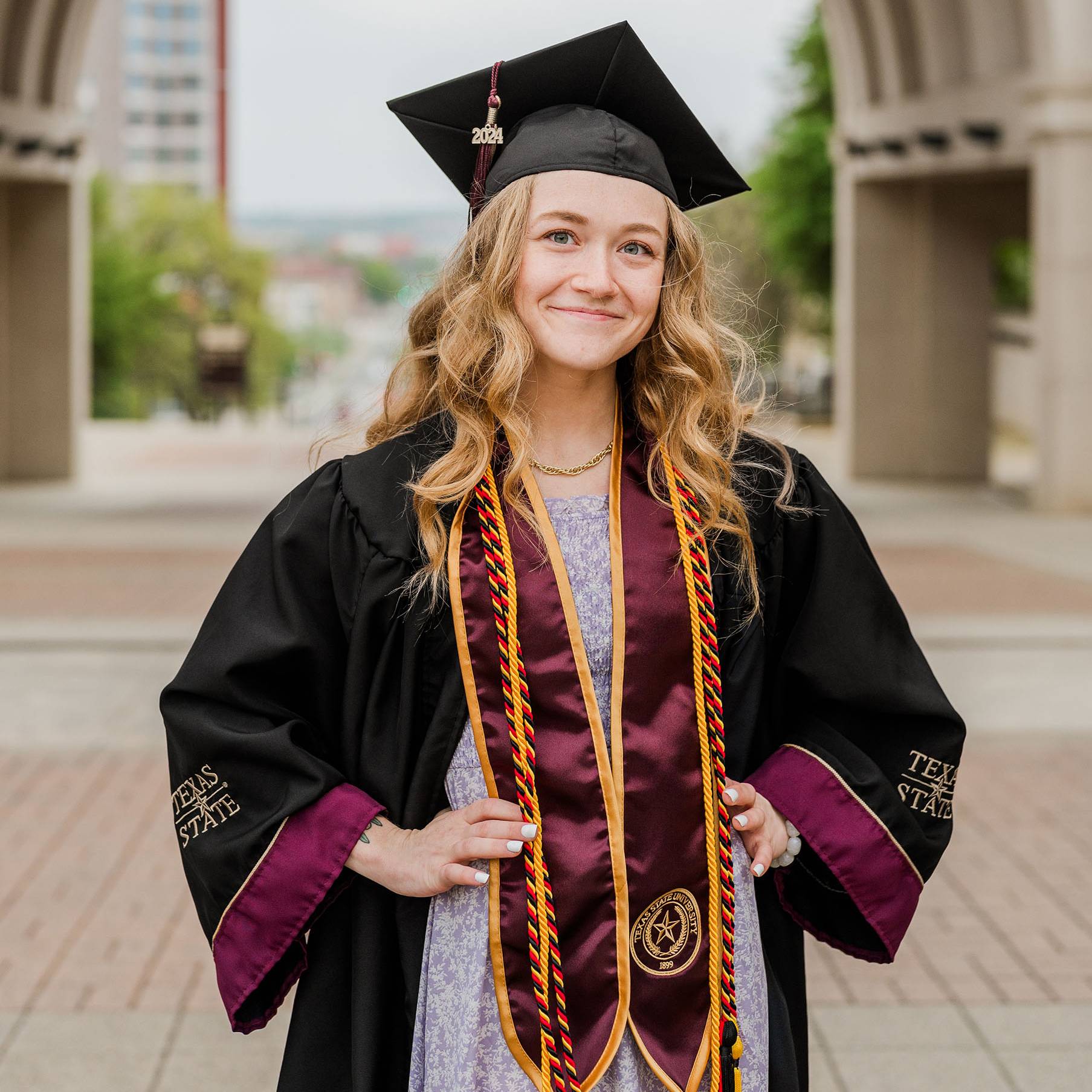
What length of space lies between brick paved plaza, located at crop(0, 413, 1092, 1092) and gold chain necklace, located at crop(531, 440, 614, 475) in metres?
2.08

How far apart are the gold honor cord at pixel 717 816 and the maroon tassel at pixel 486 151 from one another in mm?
583

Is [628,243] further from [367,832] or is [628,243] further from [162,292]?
[162,292]

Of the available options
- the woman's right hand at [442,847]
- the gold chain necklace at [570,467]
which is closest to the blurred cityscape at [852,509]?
the gold chain necklace at [570,467]

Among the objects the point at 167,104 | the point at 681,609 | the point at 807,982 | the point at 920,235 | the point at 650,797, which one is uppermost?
the point at 167,104

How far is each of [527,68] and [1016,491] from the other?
17.9 metres

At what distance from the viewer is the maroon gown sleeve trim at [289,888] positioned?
6.70 feet

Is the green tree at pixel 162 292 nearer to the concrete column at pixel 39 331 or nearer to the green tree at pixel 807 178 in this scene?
the green tree at pixel 807 178

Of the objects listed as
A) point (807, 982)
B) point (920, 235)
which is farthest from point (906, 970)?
point (920, 235)

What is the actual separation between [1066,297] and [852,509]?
9.93 feet

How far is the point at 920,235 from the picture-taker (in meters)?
20.1

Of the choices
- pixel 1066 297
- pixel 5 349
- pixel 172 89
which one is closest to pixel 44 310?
pixel 5 349

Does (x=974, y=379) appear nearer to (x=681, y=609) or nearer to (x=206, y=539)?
(x=206, y=539)

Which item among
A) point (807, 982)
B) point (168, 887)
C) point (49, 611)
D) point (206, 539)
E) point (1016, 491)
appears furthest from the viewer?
point (1016, 491)

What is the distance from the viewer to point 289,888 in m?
2.05
